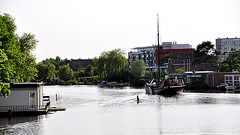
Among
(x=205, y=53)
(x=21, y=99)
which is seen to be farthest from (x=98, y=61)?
(x=21, y=99)

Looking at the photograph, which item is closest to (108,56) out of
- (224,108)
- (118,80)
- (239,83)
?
(118,80)

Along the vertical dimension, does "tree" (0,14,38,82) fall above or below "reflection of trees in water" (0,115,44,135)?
above

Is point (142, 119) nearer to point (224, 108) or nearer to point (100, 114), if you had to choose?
point (100, 114)

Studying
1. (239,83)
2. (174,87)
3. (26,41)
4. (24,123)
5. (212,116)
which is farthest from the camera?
(239,83)

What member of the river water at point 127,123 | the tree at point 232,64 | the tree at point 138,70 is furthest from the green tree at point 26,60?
the tree at point 138,70

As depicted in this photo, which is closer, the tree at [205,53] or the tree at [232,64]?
the tree at [232,64]

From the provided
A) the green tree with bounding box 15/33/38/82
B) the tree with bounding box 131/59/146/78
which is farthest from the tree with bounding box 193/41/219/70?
the green tree with bounding box 15/33/38/82

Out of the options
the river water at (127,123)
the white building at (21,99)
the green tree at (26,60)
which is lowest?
the river water at (127,123)

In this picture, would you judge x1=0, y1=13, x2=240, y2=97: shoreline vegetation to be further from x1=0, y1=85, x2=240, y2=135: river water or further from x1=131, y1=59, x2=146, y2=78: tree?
x1=0, y1=85, x2=240, y2=135: river water

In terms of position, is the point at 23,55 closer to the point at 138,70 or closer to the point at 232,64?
the point at 232,64

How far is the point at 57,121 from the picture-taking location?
45125 millimetres

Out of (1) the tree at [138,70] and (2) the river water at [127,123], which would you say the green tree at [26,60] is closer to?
(2) the river water at [127,123]

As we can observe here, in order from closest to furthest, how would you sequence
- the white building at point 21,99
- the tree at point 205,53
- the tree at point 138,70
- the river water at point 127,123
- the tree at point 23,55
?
the river water at point 127,123 → the white building at point 21,99 → the tree at point 23,55 → the tree at point 205,53 → the tree at point 138,70

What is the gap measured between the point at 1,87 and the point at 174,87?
71535mm
